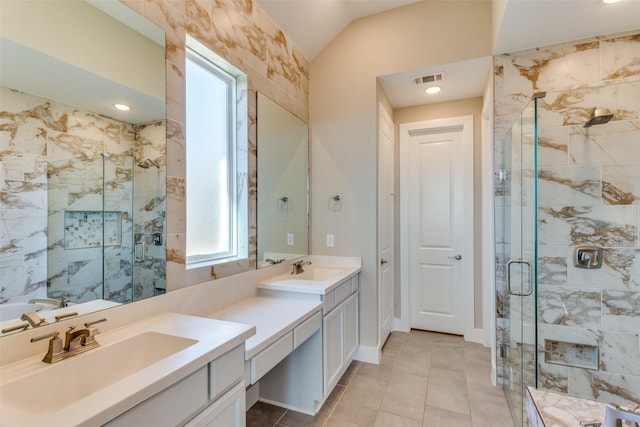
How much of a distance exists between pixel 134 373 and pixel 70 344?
250 millimetres

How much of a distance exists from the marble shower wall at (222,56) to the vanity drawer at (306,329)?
0.58 meters

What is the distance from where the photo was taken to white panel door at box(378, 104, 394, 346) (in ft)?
9.50

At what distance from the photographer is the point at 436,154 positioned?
3.43 m

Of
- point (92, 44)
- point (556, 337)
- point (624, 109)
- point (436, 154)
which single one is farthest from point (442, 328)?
point (92, 44)

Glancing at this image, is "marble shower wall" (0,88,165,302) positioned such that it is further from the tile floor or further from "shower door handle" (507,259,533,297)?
"shower door handle" (507,259,533,297)

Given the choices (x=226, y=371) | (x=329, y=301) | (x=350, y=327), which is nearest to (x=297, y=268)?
(x=329, y=301)

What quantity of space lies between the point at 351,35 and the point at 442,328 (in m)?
3.26

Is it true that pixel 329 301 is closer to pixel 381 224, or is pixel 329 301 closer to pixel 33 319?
pixel 381 224

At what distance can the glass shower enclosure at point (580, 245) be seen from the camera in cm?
200

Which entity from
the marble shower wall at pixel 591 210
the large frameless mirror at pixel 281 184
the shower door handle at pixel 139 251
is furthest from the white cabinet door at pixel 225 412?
the marble shower wall at pixel 591 210

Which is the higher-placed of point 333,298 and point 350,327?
point 333,298

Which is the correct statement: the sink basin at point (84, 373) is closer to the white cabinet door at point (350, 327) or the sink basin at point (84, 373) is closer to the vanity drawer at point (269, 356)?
the vanity drawer at point (269, 356)

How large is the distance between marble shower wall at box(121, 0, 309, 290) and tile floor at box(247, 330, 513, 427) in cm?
113

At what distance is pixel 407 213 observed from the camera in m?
3.54
